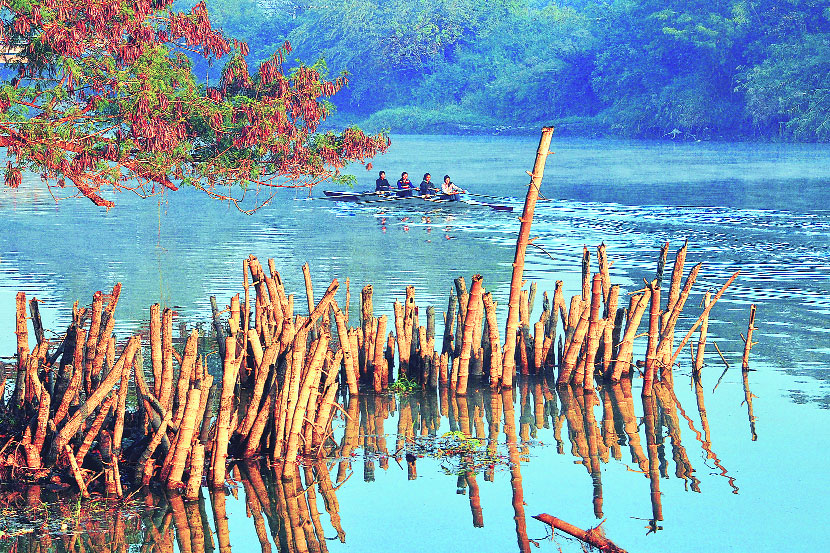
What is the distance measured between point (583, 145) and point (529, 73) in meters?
18.4

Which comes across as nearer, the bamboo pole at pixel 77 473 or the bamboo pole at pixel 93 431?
the bamboo pole at pixel 77 473

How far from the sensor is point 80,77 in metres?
13.4

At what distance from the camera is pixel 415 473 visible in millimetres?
9188

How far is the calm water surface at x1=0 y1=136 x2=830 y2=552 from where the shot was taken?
26.8 ft

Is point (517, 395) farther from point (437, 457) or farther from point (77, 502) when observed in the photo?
point (77, 502)

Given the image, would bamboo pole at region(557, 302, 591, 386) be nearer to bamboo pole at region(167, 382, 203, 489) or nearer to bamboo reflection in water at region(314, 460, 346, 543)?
bamboo reflection in water at region(314, 460, 346, 543)

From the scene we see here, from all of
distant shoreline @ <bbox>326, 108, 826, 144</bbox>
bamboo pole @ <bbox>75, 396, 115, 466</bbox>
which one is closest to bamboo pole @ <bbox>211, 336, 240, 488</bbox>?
bamboo pole @ <bbox>75, 396, 115, 466</bbox>

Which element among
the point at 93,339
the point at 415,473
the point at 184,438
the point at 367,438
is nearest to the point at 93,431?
the point at 184,438

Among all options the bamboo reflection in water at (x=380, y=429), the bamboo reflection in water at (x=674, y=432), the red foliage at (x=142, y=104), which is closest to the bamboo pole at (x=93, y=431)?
the bamboo reflection in water at (x=380, y=429)

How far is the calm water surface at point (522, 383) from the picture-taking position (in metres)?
8.16

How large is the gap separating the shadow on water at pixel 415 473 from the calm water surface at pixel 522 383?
0.08 feet

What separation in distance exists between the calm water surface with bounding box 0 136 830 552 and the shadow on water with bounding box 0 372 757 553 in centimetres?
2

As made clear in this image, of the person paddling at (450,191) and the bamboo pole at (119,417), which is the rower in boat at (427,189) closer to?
the person paddling at (450,191)

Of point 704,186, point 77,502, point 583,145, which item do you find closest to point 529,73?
point 583,145
